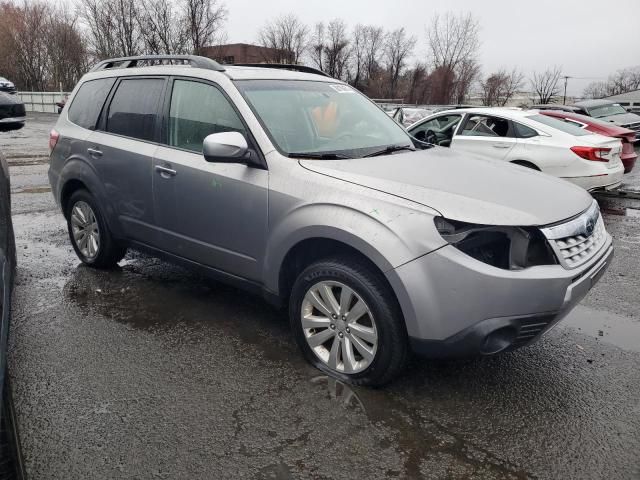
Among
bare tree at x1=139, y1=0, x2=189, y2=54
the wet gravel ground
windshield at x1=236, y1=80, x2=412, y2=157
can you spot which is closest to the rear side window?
the wet gravel ground

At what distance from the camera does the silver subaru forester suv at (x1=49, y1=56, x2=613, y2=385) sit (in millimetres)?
2682

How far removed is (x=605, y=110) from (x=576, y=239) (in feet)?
50.6

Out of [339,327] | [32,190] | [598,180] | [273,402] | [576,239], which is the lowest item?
[273,402]

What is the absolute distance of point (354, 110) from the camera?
13.6 feet

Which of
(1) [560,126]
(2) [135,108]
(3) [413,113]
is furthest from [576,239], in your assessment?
(3) [413,113]

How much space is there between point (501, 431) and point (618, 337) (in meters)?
1.68

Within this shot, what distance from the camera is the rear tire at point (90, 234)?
474 centimetres

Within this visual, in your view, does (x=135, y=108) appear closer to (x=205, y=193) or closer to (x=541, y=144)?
(x=205, y=193)

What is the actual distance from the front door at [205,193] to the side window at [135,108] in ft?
0.74

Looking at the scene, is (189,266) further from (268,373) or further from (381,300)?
(381,300)

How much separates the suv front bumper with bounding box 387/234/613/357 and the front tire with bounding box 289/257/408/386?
5.1 inches

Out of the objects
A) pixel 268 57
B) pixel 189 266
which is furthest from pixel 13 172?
pixel 268 57

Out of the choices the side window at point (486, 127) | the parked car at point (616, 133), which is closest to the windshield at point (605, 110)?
the parked car at point (616, 133)

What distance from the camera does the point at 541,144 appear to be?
25.8 feet
